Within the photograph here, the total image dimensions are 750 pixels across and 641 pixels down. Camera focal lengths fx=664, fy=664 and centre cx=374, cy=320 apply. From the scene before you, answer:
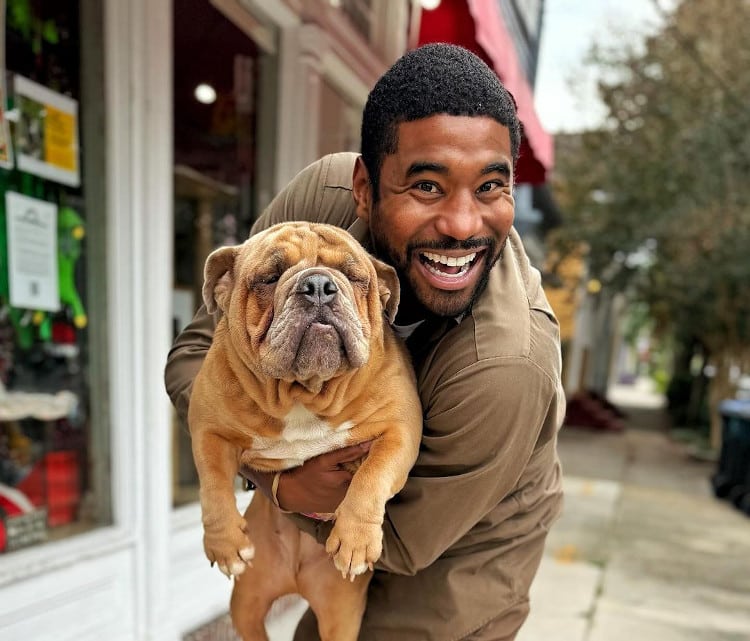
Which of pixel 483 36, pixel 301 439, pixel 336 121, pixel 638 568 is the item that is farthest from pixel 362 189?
pixel 638 568

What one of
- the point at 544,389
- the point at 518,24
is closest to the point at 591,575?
the point at 544,389

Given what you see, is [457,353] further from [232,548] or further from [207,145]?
[207,145]

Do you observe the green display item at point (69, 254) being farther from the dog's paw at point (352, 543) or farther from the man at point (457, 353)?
the dog's paw at point (352, 543)

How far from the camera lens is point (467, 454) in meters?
1.64

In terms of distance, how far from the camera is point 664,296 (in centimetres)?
1253

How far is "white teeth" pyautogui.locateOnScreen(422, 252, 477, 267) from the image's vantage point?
5.46 feet

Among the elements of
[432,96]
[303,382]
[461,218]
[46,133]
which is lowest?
[303,382]

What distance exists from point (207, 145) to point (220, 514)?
348 centimetres

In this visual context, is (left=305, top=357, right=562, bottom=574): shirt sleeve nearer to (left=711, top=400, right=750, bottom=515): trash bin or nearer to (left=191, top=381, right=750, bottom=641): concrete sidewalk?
(left=191, top=381, right=750, bottom=641): concrete sidewalk

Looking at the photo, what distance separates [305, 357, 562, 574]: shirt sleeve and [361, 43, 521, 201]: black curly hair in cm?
57

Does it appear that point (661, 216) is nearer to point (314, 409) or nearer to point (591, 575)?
point (591, 575)

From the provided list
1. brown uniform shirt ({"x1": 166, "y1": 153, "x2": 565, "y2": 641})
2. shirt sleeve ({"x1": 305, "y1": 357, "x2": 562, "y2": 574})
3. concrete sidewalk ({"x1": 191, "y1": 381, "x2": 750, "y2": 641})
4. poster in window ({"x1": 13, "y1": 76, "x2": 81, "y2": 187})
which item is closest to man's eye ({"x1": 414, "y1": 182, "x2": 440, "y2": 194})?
brown uniform shirt ({"x1": 166, "y1": 153, "x2": 565, "y2": 641})

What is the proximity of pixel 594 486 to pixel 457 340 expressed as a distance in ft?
27.4

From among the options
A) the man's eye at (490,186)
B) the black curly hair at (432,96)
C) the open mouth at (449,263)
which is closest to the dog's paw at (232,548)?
the open mouth at (449,263)
